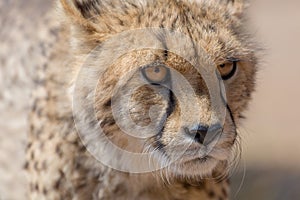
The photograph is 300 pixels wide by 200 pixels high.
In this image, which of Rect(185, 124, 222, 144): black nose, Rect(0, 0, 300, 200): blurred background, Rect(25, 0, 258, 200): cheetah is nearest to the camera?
Rect(185, 124, 222, 144): black nose

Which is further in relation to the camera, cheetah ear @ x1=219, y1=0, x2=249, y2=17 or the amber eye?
cheetah ear @ x1=219, y1=0, x2=249, y2=17

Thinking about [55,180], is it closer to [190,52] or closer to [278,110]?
[190,52]

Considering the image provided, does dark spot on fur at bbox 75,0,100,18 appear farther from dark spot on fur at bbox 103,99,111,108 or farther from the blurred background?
the blurred background

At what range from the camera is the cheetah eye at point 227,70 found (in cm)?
293

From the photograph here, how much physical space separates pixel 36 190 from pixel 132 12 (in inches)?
24.5

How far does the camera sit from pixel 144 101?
9.47 ft

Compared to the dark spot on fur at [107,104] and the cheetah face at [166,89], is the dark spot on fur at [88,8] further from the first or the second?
the dark spot on fur at [107,104]

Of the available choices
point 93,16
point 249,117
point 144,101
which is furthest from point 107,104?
point 249,117

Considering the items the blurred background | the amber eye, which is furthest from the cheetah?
the blurred background

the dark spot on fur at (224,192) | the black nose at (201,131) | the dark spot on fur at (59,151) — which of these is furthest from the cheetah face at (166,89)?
the dark spot on fur at (224,192)

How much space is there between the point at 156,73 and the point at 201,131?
0.23 metres

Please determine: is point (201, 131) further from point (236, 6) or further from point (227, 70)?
point (236, 6)

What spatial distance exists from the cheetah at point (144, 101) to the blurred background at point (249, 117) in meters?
0.23

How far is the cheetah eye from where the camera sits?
293 cm
